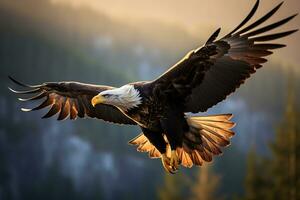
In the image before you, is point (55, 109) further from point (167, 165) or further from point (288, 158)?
point (288, 158)

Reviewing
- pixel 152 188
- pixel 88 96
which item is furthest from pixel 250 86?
pixel 88 96

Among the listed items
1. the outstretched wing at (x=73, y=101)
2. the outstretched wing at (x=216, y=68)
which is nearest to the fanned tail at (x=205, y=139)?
the outstretched wing at (x=216, y=68)

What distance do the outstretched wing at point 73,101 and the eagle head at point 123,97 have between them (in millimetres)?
499

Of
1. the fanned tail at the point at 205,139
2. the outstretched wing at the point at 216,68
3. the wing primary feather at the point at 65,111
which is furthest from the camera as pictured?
the wing primary feather at the point at 65,111

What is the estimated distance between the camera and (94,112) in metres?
5.19

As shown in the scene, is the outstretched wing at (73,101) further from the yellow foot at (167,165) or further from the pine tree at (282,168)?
the pine tree at (282,168)

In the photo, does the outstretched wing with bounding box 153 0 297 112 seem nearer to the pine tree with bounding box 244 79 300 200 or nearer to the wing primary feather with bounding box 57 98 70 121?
the wing primary feather with bounding box 57 98 70 121

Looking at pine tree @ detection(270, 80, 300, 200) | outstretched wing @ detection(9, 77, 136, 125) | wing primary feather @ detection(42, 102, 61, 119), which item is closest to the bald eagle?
outstretched wing @ detection(9, 77, 136, 125)

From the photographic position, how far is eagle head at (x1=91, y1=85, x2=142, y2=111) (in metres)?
4.20

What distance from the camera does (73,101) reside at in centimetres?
530

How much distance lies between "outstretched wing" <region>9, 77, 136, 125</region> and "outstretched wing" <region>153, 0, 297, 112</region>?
2.39ft

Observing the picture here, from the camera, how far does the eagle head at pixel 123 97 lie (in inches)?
165

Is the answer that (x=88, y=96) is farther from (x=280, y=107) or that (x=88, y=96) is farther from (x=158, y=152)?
(x=280, y=107)

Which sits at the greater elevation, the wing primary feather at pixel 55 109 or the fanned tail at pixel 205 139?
the wing primary feather at pixel 55 109
